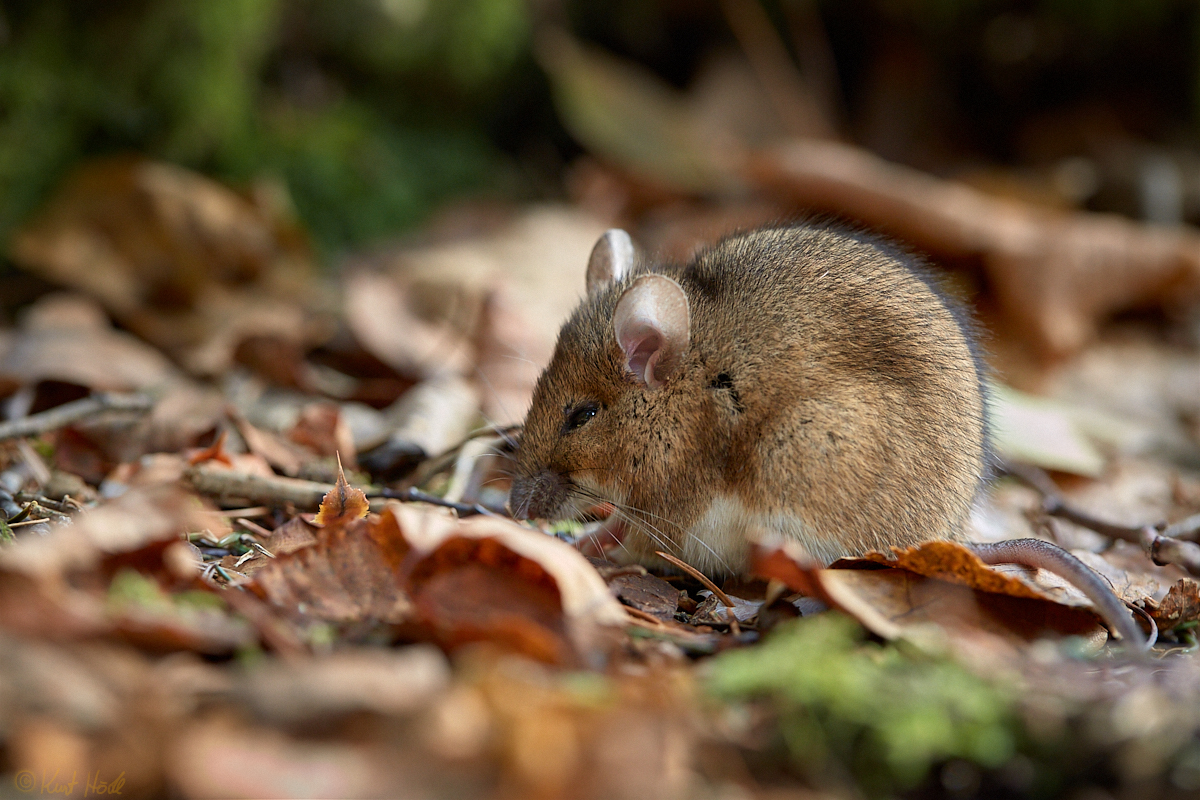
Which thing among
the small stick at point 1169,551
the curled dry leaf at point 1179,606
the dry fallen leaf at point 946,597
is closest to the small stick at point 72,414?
the dry fallen leaf at point 946,597

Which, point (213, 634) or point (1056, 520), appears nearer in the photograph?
point (213, 634)

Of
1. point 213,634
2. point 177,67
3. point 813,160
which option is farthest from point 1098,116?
point 213,634

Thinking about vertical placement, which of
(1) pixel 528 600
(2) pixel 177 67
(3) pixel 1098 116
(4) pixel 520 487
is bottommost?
(4) pixel 520 487

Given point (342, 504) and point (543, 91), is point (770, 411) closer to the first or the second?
point (342, 504)

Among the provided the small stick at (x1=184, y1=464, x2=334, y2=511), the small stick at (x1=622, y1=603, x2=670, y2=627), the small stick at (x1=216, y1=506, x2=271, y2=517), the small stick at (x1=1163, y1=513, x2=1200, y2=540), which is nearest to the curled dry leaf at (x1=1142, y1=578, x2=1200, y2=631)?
the small stick at (x1=1163, y1=513, x2=1200, y2=540)

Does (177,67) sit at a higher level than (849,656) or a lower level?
higher

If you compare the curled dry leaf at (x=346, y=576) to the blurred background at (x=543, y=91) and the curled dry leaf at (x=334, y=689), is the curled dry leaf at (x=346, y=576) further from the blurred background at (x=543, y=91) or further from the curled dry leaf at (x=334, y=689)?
the blurred background at (x=543, y=91)

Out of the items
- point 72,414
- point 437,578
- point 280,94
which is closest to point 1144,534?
point 437,578

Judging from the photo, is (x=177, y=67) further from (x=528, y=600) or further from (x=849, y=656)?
(x=849, y=656)
